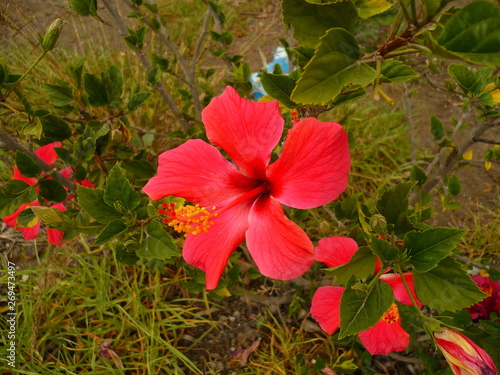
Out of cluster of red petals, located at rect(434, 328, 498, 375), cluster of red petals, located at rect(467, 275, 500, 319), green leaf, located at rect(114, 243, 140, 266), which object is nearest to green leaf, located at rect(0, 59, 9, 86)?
green leaf, located at rect(114, 243, 140, 266)

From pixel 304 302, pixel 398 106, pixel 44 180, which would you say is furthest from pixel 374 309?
pixel 398 106

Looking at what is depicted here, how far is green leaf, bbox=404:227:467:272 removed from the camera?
2.46 ft

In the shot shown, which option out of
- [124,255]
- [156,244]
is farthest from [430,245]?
[124,255]

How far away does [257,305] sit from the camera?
190 cm

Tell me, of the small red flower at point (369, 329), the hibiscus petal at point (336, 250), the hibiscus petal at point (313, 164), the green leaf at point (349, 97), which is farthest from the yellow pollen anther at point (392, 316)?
the green leaf at point (349, 97)

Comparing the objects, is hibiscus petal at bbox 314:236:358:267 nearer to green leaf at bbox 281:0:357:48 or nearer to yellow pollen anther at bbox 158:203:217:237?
yellow pollen anther at bbox 158:203:217:237

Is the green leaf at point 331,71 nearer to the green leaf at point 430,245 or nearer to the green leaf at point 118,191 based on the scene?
the green leaf at point 430,245

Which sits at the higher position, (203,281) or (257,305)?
(203,281)

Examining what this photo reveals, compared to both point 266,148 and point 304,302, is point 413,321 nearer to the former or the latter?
point 304,302

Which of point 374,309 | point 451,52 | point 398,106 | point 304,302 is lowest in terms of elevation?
point 398,106

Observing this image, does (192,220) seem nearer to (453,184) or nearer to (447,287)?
(447,287)

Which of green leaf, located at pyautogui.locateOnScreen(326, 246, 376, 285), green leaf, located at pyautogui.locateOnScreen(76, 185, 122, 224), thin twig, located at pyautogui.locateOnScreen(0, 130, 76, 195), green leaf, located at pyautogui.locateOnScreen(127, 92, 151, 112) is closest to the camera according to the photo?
green leaf, located at pyautogui.locateOnScreen(326, 246, 376, 285)

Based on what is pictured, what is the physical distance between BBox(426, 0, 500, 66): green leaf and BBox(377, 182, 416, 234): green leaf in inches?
16.3

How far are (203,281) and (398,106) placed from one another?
2407mm
